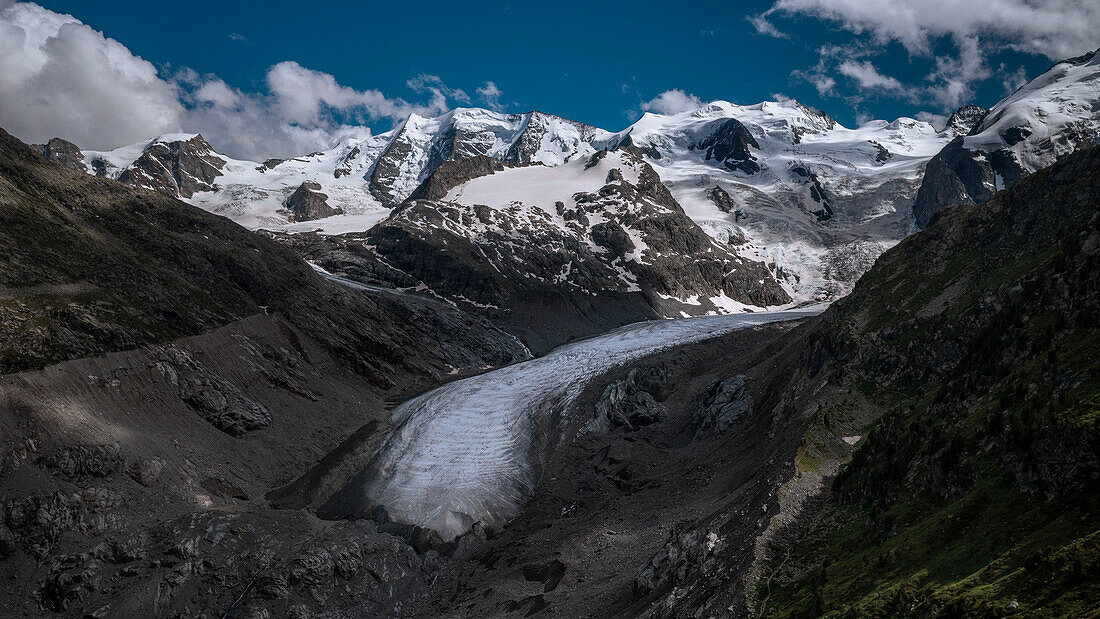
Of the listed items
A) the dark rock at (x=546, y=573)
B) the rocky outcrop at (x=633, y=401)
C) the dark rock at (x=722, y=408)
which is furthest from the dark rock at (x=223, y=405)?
the dark rock at (x=722, y=408)

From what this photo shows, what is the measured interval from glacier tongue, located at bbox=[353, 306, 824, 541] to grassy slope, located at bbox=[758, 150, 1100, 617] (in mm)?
29482

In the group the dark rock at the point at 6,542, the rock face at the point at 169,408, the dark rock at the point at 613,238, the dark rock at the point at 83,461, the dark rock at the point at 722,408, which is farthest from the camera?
the dark rock at the point at 613,238

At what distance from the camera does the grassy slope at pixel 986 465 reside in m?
13.3

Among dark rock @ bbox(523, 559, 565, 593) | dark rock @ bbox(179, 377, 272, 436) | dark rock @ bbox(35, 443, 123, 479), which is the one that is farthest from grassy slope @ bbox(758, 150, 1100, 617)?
dark rock @ bbox(179, 377, 272, 436)

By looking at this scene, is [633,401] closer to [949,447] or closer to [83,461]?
[949,447]

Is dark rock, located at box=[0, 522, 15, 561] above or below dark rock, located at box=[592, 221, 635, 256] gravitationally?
below

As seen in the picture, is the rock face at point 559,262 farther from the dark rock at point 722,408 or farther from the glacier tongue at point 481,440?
the dark rock at point 722,408

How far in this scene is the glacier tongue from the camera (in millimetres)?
49344

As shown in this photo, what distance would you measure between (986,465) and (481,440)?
4784 cm

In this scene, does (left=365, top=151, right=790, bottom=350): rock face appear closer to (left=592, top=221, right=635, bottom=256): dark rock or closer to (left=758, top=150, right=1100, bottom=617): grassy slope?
(left=592, top=221, right=635, bottom=256): dark rock

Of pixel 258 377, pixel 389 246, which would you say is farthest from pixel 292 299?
pixel 389 246

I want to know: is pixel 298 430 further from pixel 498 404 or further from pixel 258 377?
pixel 498 404

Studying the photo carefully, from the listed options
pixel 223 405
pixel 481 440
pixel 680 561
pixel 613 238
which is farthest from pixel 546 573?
pixel 613 238

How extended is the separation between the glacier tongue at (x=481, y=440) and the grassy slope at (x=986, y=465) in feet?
96.7
